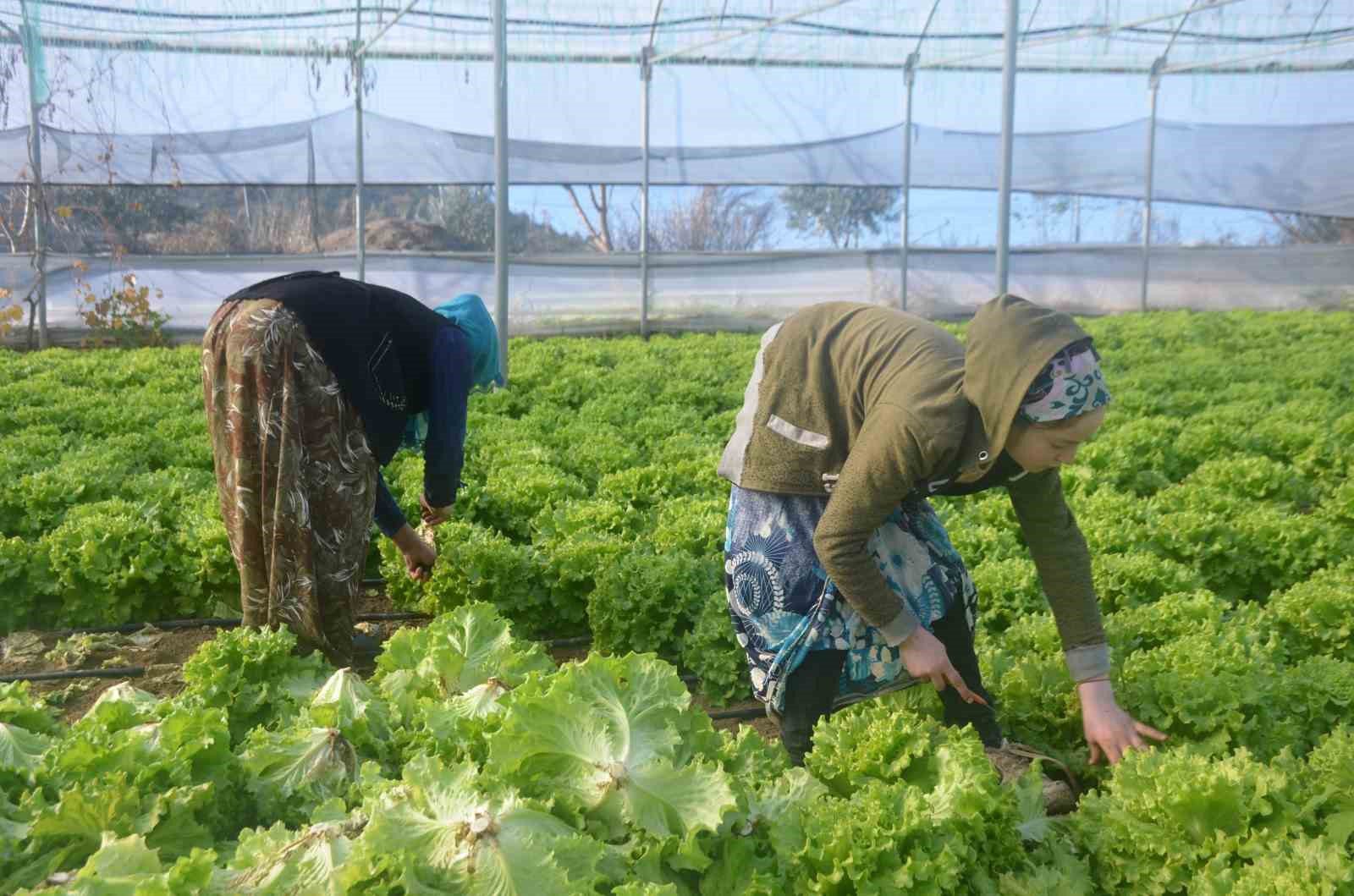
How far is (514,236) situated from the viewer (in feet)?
60.5

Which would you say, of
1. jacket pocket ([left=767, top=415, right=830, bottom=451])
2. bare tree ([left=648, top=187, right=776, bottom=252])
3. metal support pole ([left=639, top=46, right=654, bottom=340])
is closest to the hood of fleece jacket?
jacket pocket ([left=767, top=415, right=830, bottom=451])

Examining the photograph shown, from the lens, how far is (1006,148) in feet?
33.4

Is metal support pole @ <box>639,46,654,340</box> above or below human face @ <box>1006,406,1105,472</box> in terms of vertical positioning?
above

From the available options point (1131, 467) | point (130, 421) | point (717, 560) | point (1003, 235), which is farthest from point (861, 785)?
point (1003, 235)

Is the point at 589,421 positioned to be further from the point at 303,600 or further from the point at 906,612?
the point at 906,612

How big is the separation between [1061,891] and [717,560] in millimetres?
2982

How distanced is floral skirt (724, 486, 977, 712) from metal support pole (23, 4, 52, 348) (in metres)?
14.5

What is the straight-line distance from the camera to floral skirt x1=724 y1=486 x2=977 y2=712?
10.9ft

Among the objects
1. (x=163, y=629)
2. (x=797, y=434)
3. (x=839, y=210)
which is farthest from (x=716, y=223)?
(x=797, y=434)

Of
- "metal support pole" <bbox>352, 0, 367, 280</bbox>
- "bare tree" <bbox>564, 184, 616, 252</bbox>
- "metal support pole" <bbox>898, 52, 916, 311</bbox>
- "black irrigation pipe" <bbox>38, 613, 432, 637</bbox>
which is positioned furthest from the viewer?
"metal support pole" <bbox>898, 52, 916, 311</bbox>

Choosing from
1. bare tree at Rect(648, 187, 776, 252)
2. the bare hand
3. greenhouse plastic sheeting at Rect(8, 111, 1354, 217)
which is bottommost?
the bare hand

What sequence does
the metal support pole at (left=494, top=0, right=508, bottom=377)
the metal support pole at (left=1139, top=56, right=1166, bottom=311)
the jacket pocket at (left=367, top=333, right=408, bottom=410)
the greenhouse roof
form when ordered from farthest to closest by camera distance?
1. the metal support pole at (left=1139, top=56, right=1166, bottom=311)
2. the greenhouse roof
3. the metal support pole at (left=494, top=0, right=508, bottom=377)
4. the jacket pocket at (left=367, top=333, right=408, bottom=410)

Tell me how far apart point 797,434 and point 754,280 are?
16.6m

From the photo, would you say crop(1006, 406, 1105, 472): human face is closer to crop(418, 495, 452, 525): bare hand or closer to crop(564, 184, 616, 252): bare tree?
crop(418, 495, 452, 525): bare hand
